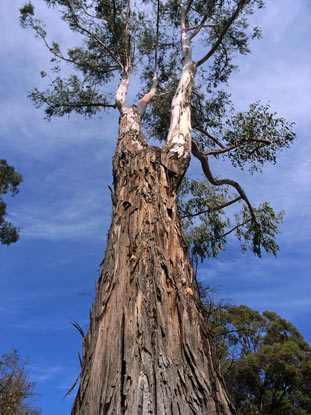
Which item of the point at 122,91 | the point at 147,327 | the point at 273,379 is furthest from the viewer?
the point at 273,379

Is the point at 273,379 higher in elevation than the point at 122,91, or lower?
lower

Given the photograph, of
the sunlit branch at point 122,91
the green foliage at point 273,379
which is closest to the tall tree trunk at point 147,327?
the sunlit branch at point 122,91

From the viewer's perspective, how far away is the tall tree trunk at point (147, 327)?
137 centimetres

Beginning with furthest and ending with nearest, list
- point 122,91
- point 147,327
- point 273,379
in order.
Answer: point 273,379, point 122,91, point 147,327

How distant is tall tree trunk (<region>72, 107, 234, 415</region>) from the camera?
1365 millimetres

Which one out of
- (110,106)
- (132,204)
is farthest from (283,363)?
(132,204)

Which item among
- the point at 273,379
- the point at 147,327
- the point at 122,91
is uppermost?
the point at 122,91

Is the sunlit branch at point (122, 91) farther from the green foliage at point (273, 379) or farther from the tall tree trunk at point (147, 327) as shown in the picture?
the green foliage at point (273, 379)

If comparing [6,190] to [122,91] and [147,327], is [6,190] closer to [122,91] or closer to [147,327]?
[122,91]

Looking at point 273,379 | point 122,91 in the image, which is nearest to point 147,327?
point 122,91

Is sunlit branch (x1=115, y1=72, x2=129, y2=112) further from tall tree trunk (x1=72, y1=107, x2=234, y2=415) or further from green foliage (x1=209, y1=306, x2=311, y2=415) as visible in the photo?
green foliage (x1=209, y1=306, x2=311, y2=415)

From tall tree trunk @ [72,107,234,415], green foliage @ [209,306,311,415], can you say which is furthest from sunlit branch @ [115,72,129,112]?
green foliage @ [209,306,311,415]

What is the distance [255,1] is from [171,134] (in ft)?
19.8

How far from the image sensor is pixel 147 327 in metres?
1.60
